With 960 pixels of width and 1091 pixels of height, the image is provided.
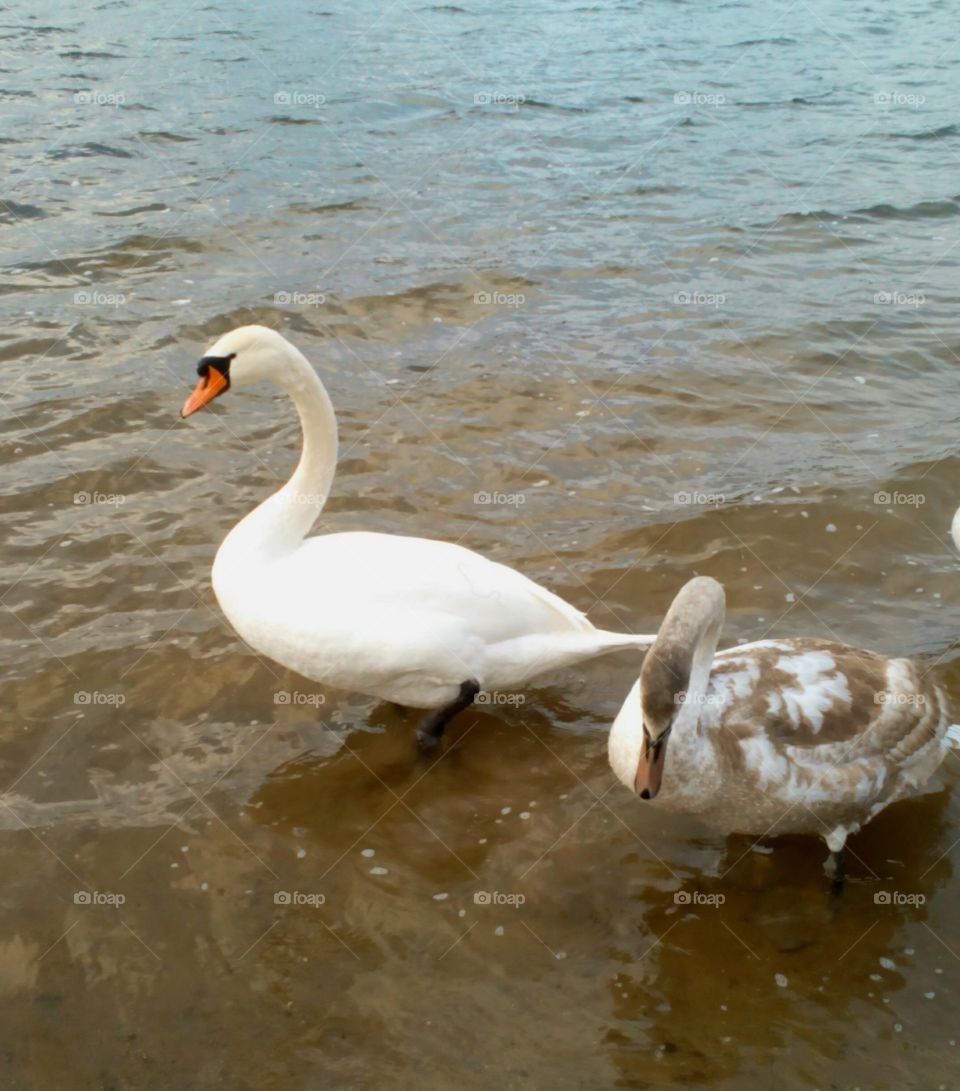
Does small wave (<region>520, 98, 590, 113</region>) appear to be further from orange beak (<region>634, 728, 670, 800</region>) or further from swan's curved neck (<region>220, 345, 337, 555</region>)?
orange beak (<region>634, 728, 670, 800</region>)

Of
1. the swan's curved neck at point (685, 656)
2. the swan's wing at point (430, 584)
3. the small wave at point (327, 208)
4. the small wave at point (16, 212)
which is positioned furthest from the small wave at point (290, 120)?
the swan's curved neck at point (685, 656)

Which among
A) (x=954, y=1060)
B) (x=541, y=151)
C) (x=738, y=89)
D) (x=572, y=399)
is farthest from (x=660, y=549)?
(x=738, y=89)

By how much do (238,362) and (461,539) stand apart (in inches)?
78.5

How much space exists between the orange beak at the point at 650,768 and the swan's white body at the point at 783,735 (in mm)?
25

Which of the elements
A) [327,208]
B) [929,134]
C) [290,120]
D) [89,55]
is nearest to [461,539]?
[327,208]

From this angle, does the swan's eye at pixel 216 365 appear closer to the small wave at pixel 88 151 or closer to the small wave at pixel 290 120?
the small wave at pixel 88 151

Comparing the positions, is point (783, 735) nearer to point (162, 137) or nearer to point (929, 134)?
point (162, 137)

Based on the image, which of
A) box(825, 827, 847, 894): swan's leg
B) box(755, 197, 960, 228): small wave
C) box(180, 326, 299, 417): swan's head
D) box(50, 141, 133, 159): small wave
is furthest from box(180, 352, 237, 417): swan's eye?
box(50, 141, 133, 159): small wave

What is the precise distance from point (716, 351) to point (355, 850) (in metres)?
5.38

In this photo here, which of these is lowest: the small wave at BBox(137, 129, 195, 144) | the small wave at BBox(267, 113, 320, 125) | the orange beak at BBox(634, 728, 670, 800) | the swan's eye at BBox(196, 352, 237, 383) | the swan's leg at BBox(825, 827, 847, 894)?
the swan's leg at BBox(825, 827, 847, 894)

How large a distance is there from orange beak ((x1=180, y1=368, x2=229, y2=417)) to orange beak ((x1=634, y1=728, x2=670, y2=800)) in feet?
7.87

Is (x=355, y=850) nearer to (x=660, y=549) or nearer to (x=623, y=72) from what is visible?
(x=660, y=549)

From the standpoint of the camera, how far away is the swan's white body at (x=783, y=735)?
170 inches

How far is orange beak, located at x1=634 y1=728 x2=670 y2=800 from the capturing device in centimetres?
405
